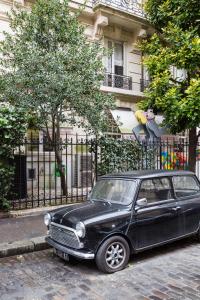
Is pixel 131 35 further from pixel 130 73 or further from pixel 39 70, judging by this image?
pixel 39 70

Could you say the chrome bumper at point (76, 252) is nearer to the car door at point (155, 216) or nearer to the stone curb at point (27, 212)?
the car door at point (155, 216)

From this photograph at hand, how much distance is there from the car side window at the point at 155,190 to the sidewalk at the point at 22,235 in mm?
2318

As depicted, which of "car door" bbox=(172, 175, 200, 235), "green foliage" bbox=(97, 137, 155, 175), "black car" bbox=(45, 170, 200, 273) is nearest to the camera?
"black car" bbox=(45, 170, 200, 273)

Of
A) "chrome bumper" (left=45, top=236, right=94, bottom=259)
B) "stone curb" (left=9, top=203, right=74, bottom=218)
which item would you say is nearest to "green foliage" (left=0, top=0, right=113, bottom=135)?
"stone curb" (left=9, top=203, right=74, bottom=218)

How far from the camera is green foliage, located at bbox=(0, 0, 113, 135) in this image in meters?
9.05

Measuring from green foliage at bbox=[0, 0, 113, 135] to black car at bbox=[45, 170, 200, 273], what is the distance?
12.8 feet

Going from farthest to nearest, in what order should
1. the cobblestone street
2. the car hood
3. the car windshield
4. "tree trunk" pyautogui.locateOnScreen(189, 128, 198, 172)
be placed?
"tree trunk" pyautogui.locateOnScreen(189, 128, 198, 172) → the car windshield → the car hood → the cobblestone street

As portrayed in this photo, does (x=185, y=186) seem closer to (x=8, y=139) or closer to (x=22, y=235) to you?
(x=22, y=235)

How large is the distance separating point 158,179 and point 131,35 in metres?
12.6

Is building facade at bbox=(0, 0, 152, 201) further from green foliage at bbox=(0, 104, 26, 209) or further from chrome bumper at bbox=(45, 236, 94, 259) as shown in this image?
chrome bumper at bbox=(45, 236, 94, 259)

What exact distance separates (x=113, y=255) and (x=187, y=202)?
203cm

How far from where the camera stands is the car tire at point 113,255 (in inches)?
190

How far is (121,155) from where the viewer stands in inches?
424

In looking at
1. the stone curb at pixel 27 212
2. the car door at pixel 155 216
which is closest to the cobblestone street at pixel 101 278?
the car door at pixel 155 216
